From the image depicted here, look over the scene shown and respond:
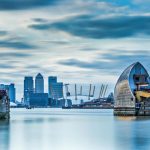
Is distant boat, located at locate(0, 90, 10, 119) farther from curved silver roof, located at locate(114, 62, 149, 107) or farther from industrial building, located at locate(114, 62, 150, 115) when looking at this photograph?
curved silver roof, located at locate(114, 62, 149, 107)

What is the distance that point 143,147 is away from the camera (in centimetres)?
5950

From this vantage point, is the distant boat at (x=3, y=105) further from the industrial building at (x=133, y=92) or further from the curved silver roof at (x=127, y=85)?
the curved silver roof at (x=127, y=85)

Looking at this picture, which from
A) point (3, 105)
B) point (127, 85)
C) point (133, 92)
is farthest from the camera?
point (127, 85)

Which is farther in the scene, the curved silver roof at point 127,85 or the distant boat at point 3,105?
the curved silver roof at point 127,85

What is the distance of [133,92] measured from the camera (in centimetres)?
16412

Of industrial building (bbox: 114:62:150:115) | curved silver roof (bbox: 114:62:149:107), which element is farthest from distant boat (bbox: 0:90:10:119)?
curved silver roof (bbox: 114:62:149:107)

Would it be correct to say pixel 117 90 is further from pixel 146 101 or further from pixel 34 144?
pixel 34 144

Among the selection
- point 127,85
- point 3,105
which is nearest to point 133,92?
point 127,85

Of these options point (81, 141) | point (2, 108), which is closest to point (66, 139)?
point (81, 141)

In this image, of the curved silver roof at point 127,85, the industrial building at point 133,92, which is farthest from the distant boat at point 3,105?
the curved silver roof at point 127,85

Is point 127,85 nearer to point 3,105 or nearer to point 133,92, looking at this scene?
point 133,92

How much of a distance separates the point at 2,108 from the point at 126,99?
159 feet

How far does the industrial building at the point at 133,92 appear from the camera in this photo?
505 feet

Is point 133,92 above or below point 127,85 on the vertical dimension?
below
